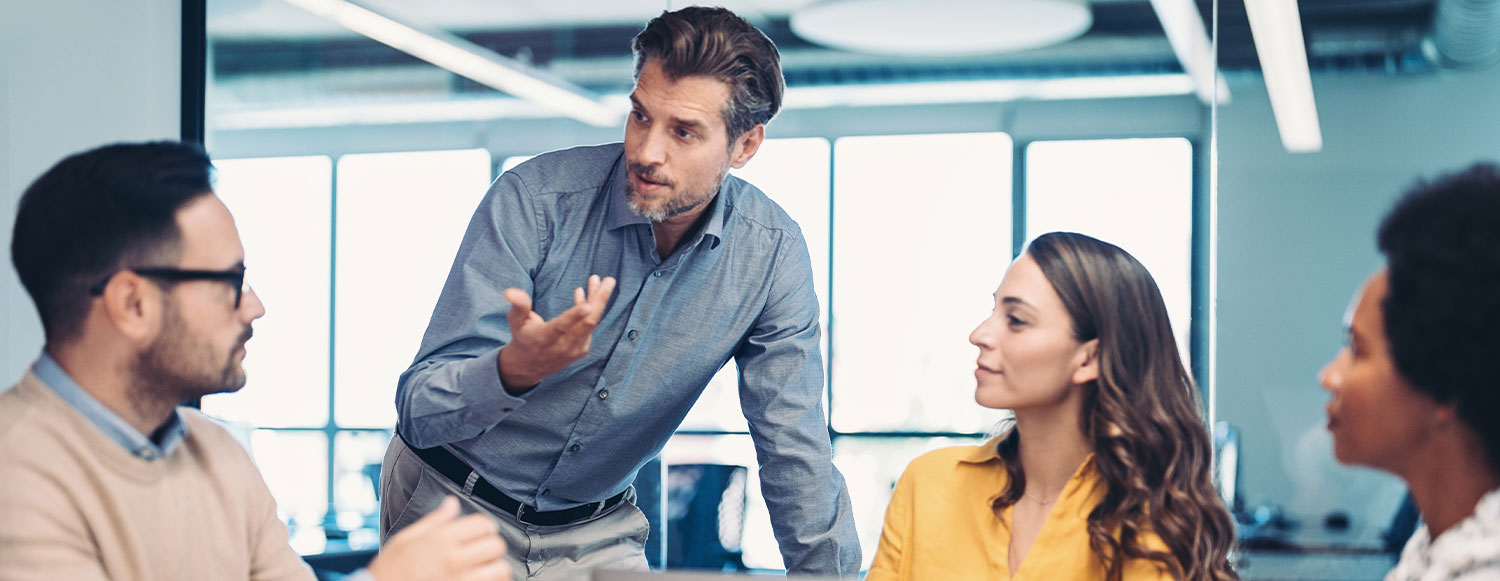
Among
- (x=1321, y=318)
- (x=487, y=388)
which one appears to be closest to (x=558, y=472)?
(x=487, y=388)

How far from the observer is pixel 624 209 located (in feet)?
6.93

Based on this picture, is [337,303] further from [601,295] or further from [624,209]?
[601,295]

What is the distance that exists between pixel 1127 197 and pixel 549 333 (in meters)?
5.34

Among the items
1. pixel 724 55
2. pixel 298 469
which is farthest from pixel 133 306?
pixel 298 469

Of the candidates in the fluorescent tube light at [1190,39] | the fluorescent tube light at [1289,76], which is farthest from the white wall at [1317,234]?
the fluorescent tube light at [1190,39]

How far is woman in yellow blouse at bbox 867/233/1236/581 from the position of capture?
179 cm

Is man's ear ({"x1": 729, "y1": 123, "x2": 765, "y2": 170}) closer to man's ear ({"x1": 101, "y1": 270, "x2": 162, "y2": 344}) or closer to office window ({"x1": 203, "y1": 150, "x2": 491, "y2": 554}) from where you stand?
man's ear ({"x1": 101, "y1": 270, "x2": 162, "y2": 344})

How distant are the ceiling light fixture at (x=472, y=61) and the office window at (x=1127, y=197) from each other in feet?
8.07

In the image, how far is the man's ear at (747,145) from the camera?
6.97 feet

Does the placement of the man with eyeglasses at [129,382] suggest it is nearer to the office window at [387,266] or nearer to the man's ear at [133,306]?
the man's ear at [133,306]

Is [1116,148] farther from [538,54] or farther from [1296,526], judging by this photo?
[538,54]

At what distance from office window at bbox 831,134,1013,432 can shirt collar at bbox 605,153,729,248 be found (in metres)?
4.83

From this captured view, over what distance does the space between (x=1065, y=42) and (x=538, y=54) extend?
9.56 ft

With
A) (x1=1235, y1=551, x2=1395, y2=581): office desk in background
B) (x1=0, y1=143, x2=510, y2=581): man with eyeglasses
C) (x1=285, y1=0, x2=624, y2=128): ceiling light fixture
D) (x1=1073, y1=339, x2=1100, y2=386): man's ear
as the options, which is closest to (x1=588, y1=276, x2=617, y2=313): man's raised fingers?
(x1=0, y1=143, x2=510, y2=581): man with eyeglasses
